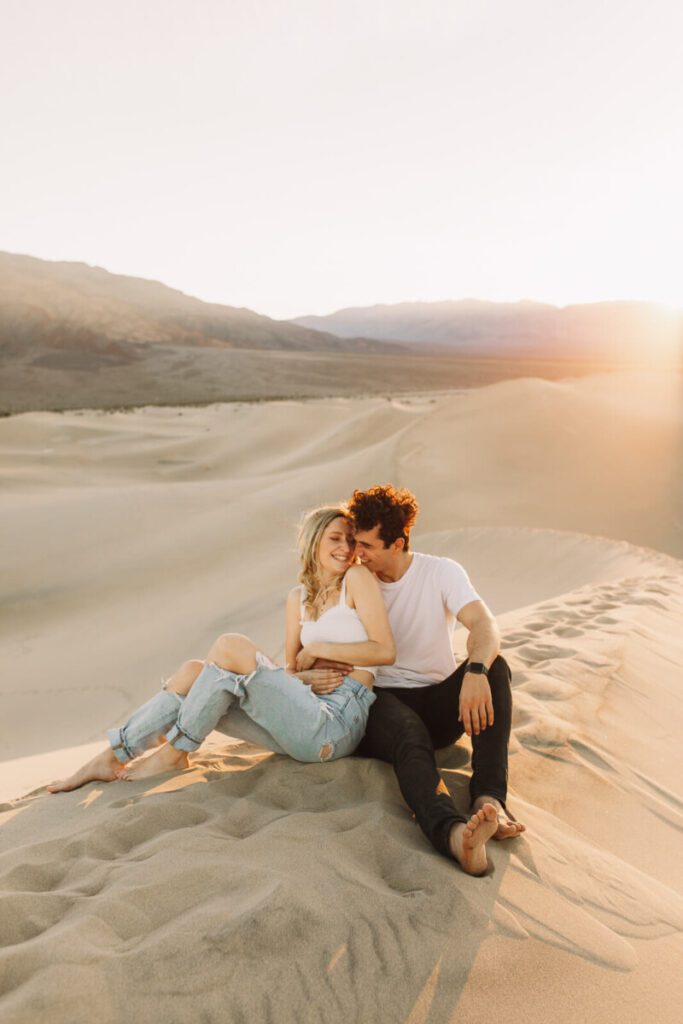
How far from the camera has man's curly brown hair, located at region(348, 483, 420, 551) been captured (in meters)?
3.42

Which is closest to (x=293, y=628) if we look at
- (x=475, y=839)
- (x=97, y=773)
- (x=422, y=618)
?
(x=422, y=618)

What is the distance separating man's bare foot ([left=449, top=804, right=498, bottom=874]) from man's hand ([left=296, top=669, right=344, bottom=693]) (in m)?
0.94

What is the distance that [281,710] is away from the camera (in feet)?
10.5

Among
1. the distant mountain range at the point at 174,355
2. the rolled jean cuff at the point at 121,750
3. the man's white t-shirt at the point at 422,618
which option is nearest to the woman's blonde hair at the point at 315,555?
Result: the man's white t-shirt at the point at 422,618

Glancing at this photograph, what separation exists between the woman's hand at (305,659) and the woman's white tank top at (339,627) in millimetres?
62

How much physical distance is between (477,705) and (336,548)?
0.88 m

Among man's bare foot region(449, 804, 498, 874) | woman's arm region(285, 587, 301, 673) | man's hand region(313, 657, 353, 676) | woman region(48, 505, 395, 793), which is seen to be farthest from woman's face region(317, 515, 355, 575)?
man's bare foot region(449, 804, 498, 874)

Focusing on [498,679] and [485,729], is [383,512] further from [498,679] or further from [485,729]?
[485,729]

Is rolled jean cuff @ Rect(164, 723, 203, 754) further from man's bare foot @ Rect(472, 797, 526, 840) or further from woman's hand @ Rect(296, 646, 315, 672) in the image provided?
man's bare foot @ Rect(472, 797, 526, 840)

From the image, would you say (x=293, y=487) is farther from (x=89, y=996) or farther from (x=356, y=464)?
(x=89, y=996)

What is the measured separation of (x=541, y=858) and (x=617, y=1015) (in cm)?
70

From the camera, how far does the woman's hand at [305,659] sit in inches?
138

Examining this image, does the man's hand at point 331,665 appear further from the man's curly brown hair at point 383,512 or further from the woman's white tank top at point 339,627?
the man's curly brown hair at point 383,512

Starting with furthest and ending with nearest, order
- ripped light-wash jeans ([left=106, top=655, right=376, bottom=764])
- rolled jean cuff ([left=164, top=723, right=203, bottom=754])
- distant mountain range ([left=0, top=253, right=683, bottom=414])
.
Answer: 1. distant mountain range ([left=0, top=253, right=683, bottom=414])
2. rolled jean cuff ([left=164, top=723, right=203, bottom=754])
3. ripped light-wash jeans ([left=106, top=655, right=376, bottom=764])
